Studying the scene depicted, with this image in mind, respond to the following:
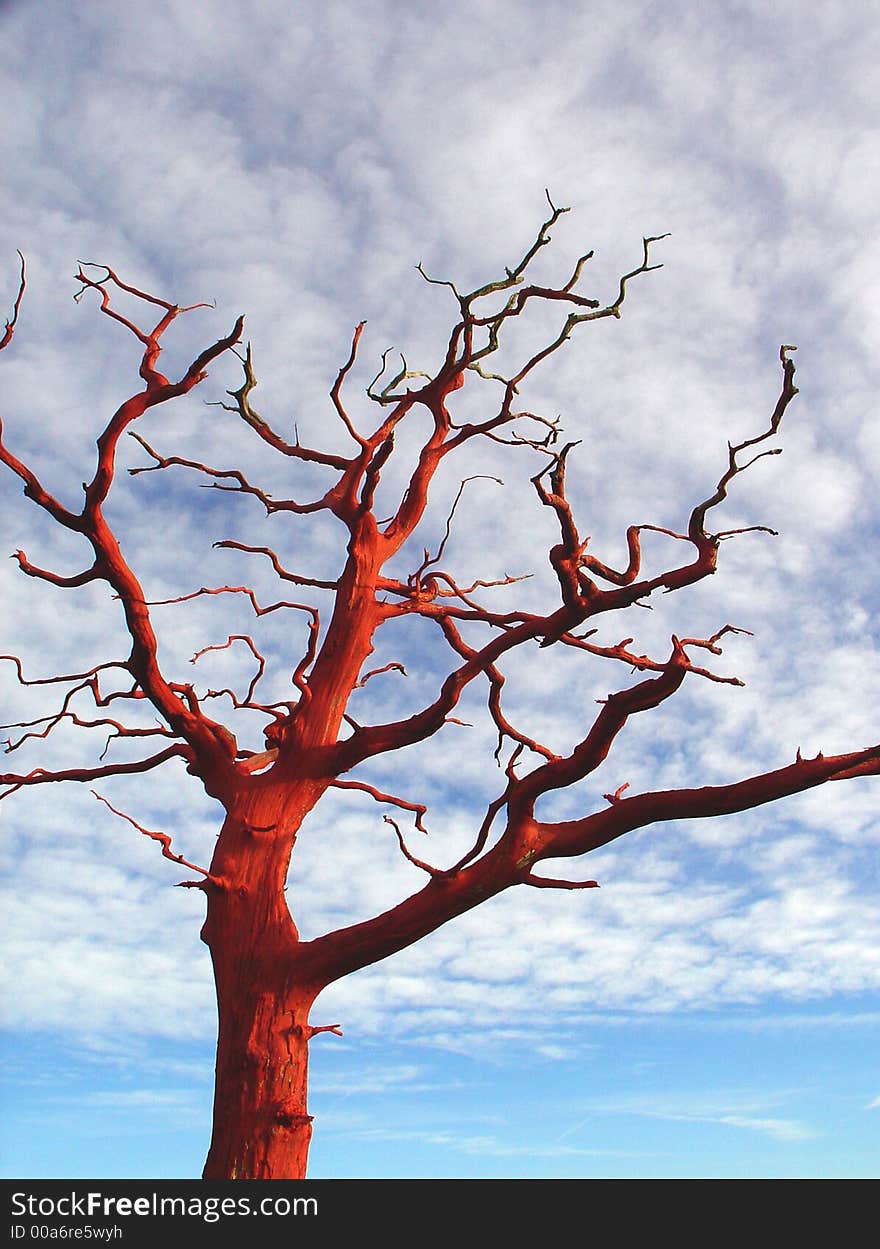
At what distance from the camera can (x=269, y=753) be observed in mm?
7277

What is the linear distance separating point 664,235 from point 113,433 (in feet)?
13.3

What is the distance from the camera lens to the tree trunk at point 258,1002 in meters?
5.23

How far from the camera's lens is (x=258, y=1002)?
5.54 meters

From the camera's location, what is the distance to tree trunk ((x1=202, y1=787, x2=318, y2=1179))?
5234 millimetres

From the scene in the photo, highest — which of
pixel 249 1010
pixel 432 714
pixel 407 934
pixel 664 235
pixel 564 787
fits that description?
pixel 664 235
